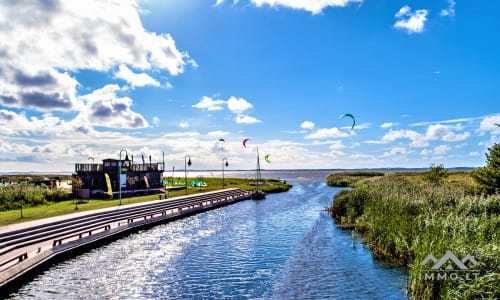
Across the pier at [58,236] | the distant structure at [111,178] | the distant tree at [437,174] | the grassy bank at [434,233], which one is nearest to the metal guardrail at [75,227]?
the pier at [58,236]

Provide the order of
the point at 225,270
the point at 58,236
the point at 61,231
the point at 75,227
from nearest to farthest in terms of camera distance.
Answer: the point at 225,270
the point at 58,236
the point at 61,231
the point at 75,227

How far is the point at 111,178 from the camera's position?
53.3 meters

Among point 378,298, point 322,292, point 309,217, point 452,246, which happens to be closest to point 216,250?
point 322,292

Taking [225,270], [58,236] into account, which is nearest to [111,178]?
[58,236]

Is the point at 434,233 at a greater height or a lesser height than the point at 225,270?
greater

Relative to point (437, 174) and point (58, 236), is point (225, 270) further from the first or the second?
point (437, 174)

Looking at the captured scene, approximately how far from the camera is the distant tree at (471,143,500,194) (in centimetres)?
2957

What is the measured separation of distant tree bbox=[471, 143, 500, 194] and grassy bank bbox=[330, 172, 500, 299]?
175cm

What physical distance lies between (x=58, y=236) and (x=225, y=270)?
12.4 metres

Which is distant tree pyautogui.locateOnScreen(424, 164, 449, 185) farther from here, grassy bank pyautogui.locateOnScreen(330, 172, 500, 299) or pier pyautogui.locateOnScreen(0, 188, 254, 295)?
pier pyautogui.locateOnScreen(0, 188, 254, 295)

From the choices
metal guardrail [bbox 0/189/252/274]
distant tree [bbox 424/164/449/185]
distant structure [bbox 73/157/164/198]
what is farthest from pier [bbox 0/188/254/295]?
distant tree [bbox 424/164/449/185]

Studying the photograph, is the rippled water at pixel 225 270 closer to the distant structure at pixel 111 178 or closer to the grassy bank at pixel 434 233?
the grassy bank at pixel 434 233

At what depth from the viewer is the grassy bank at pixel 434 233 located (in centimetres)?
1184

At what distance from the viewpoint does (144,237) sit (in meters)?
28.1
